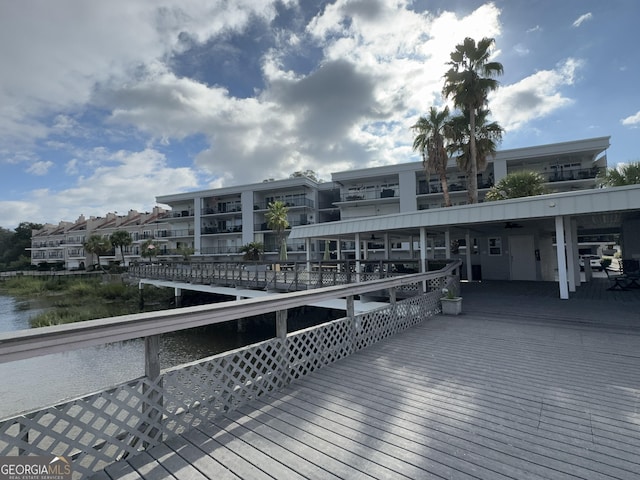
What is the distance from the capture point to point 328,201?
38.4 m

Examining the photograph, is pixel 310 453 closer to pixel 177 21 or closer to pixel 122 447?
pixel 122 447

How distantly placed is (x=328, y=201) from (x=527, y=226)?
26366 mm

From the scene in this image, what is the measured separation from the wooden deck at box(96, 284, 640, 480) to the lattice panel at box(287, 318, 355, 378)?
16 centimetres

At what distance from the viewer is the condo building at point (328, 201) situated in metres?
24.2

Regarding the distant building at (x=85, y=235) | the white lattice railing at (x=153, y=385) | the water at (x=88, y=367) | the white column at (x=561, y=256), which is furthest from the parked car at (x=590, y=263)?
the distant building at (x=85, y=235)

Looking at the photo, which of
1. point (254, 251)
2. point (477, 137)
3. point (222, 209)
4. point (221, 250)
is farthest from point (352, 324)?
point (222, 209)

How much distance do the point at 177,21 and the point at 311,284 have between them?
10.4 m

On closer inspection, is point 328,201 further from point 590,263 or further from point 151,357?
point 151,357

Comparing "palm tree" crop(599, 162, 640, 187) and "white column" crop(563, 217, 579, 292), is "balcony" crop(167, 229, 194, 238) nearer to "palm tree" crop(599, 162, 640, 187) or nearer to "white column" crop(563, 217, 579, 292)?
"white column" crop(563, 217, 579, 292)

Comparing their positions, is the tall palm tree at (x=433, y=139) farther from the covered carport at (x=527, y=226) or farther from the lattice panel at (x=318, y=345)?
the lattice panel at (x=318, y=345)

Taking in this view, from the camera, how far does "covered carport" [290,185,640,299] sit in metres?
8.54

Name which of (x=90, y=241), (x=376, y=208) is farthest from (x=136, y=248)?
(x=376, y=208)

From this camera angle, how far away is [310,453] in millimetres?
2434

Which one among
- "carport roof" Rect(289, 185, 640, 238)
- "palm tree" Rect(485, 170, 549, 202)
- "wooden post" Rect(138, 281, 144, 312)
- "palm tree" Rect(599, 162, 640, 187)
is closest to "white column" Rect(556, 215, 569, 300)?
"carport roof" Rect(289, 185, 640, 238)
